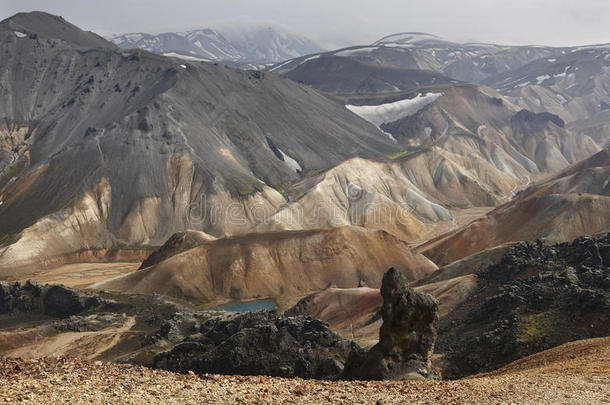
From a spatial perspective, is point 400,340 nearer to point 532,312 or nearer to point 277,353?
point 277,353

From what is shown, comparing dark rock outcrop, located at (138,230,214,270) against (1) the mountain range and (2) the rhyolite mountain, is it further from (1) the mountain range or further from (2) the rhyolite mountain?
(2) the rhyolite mountain

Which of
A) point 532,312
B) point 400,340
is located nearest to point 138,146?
point 532,312

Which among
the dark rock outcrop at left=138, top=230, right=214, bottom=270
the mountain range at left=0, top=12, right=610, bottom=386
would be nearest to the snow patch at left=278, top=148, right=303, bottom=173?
the mountain range at left=0, top=12, right=610, bottom=386

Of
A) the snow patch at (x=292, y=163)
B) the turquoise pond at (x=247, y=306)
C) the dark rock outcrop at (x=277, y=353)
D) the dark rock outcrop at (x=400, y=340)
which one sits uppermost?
the snow patch at (x=292, y=163)

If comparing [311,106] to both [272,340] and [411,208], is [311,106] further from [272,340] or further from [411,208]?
[272,340]

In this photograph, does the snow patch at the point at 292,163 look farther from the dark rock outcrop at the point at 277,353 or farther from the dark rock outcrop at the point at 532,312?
the dark rock outcrop at the point at 277,353

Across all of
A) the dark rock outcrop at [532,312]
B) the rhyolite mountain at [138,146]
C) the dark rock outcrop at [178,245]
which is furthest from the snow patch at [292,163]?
the dark rock outcrop at [532,312]

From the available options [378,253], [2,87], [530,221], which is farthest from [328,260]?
[2,87]
